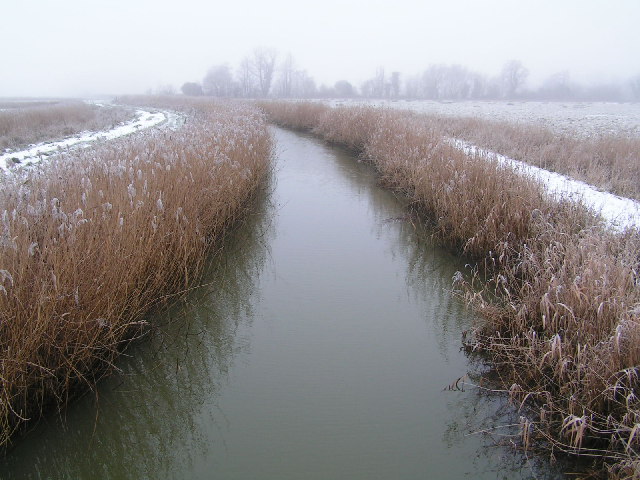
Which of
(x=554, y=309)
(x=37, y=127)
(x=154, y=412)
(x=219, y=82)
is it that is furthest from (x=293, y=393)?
(x=219, y=82)

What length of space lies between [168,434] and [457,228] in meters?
4.41

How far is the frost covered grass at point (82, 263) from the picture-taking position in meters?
2.45

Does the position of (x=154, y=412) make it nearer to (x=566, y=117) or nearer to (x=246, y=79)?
(x=566, y=117)

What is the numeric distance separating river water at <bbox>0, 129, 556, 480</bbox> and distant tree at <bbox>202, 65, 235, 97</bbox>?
65.7 metres

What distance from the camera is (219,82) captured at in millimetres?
65938

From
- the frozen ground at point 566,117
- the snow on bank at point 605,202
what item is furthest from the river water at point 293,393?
the frozen ground at point 566,117

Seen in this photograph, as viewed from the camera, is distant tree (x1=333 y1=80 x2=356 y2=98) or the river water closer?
the river water

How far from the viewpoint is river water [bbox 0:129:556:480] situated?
248 centimetres

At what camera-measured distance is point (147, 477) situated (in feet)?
7.88

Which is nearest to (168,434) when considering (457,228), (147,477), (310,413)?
(147,477)

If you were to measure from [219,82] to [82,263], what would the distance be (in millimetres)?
69680

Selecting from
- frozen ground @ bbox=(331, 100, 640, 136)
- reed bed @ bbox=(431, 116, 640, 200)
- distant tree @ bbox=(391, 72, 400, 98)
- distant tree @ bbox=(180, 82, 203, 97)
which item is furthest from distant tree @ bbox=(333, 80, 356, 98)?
reed bed @ bbox=(431, 116, 640, 200)

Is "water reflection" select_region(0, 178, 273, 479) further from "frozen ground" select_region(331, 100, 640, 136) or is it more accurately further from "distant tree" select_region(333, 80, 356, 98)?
"distant tree" select_region(333, 80, 356, 98)

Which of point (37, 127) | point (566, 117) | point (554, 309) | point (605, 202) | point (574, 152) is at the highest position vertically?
point (37, 127)
